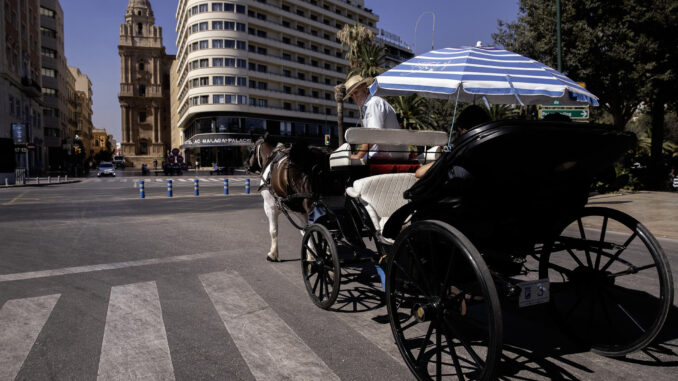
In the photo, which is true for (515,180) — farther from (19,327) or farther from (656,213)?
(656,213)

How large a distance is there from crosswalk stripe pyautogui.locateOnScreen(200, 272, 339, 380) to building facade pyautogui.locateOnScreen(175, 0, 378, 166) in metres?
52.0

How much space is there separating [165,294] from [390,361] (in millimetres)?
2767

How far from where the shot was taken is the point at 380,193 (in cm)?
374

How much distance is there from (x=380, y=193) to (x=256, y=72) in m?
61.7

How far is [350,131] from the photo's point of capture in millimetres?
3664

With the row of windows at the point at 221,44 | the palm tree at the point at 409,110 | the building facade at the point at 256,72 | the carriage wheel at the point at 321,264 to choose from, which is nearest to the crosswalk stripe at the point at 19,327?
the carriage wheel at the point at 321,264

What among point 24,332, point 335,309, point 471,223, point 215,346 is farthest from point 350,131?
point 24,332

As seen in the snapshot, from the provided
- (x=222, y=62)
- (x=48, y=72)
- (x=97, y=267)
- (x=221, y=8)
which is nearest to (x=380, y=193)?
(x=97, y=267)

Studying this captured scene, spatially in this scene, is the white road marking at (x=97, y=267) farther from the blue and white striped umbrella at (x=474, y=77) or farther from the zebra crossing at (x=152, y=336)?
the blue and white striped umbrella at (x=474, y=77)

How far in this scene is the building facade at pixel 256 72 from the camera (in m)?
59.5

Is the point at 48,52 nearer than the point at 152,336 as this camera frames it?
No

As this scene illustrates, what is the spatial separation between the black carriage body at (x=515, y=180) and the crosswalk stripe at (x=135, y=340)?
2.12m

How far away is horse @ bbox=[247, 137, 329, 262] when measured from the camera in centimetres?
500

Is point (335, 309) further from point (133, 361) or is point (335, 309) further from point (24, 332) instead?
point (24, 332)
